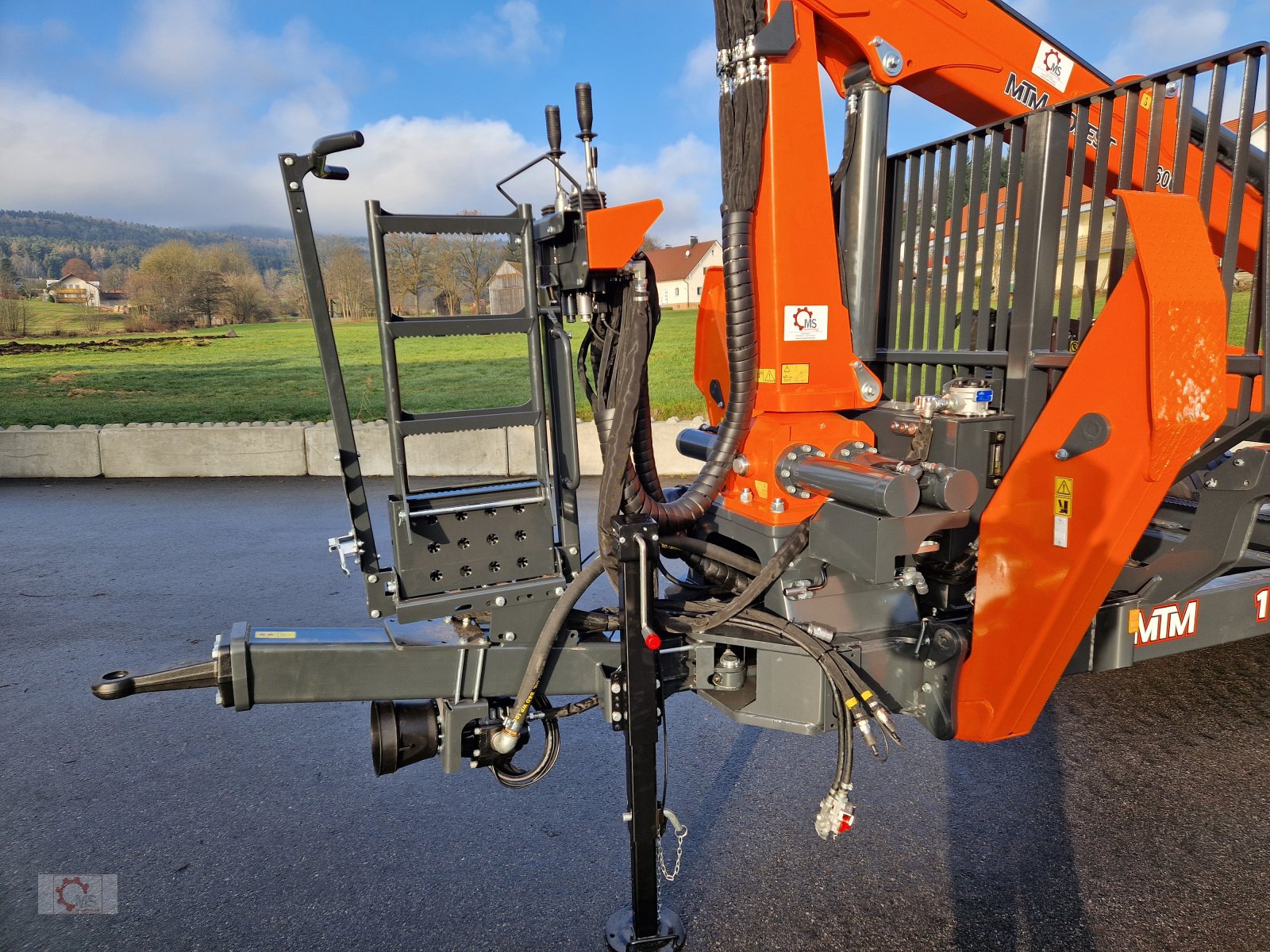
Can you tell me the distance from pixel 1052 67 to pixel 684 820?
3.05m

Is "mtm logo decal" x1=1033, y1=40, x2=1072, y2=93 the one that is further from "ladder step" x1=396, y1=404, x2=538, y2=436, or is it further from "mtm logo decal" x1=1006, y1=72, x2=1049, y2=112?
"ladder step" x1=396, y1=404, x2=538, y2=436

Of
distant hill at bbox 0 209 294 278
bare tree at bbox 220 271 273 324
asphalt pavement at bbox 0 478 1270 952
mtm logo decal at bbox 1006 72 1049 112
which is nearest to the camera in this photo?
asphalt pavement at bbox 0 478 1270 952

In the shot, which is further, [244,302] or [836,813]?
[244,302]

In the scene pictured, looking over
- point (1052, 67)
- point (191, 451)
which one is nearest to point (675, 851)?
point (1052, 67)

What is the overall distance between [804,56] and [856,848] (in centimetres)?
265

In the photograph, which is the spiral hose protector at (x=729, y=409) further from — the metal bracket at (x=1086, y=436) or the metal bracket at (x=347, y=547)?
the metal bracket at (x=1086, y=436)

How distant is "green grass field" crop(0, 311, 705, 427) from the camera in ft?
39.3

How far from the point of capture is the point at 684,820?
313 centimetres

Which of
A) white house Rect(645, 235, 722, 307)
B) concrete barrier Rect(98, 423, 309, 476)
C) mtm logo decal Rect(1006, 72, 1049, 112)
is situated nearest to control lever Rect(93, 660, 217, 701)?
mtm logo decal Rect(1006, 72, 1049, 112)

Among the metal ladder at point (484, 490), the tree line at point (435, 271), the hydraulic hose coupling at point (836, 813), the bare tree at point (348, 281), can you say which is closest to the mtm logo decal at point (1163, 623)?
the hydraulic hose coupling at point (836, 813)

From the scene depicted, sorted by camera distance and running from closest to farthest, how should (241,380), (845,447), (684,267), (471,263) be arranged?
(471,263)
(845,447)
(241,380)
(684,267)

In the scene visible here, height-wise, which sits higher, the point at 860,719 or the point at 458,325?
the point at 458,325

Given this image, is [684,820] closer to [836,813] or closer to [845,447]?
[836,813]

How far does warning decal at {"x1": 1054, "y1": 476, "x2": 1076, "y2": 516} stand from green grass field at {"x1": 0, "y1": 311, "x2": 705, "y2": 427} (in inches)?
311
